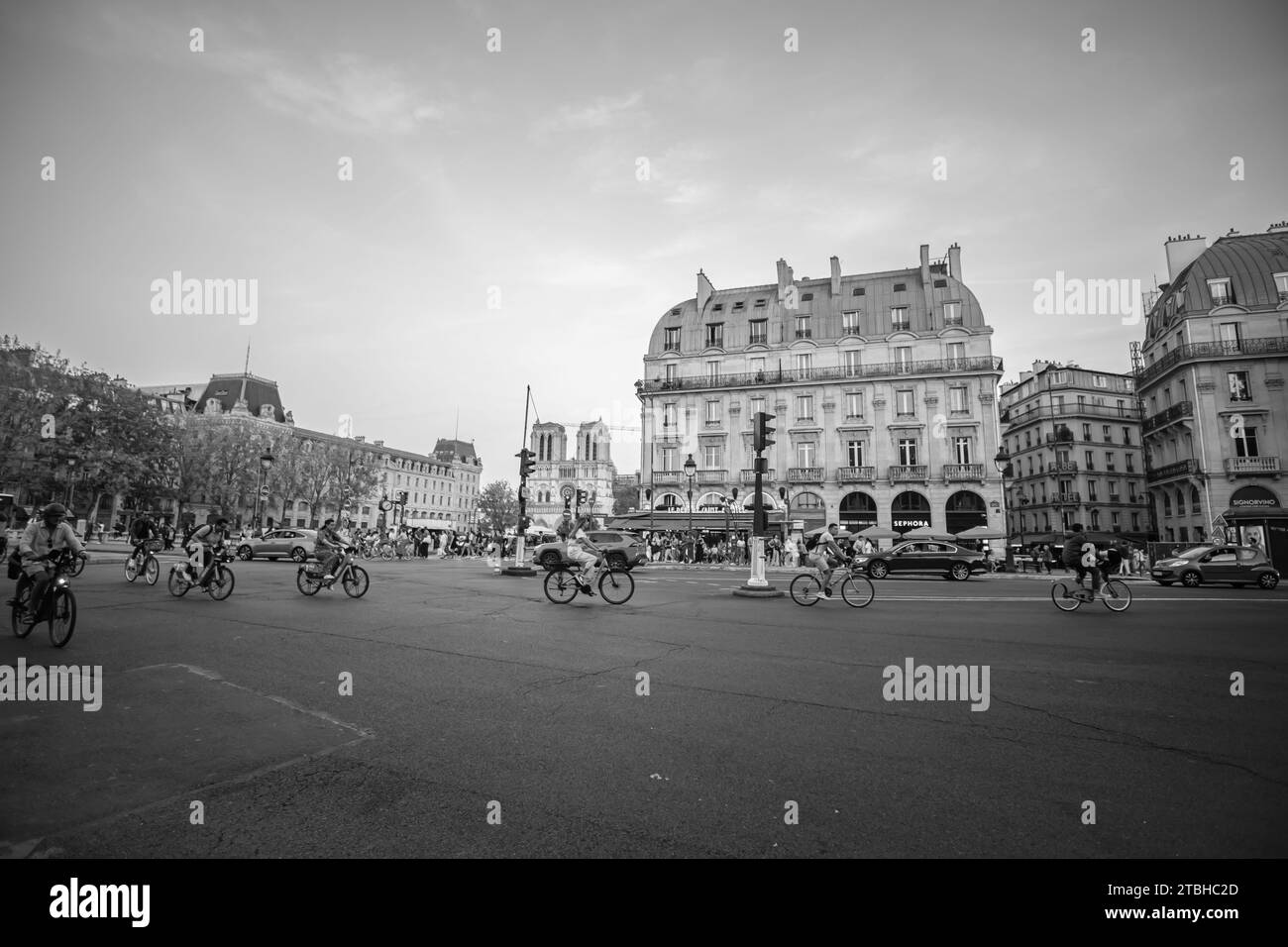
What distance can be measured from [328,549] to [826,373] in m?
40.8

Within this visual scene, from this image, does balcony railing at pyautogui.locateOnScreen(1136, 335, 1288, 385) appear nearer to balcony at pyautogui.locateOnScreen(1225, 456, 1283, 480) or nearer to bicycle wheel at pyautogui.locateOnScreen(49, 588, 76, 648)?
balcony at pyautogui.locateOnScreen(1225, 456, 1283, 480)

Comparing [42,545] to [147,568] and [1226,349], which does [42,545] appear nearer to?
[147,568]

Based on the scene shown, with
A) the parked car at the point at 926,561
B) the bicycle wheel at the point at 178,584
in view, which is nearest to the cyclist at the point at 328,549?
the bicycle wheel at the point at 178,584

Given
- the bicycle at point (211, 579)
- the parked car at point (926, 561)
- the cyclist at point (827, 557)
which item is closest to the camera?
the bicycle at point (211, 579)

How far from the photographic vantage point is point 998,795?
10.8 ft

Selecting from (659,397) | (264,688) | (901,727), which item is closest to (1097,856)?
(901,727)

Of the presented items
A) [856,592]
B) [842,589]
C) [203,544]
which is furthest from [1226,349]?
[203,544]

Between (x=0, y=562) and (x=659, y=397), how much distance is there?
39.3 meters

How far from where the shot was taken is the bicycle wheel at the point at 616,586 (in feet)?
41.5

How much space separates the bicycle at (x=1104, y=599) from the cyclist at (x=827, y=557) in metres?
4.76

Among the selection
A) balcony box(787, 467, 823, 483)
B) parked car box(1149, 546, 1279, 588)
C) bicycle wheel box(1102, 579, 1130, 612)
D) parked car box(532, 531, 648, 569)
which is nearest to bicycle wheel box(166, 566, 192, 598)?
parked car box(532, 531, 648, 569)

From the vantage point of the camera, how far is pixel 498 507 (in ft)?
341

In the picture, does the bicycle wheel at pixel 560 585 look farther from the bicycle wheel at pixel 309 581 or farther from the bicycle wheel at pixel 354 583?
the bicycle wheel at pixel 309 581

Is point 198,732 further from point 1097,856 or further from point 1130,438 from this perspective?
point 1130,438
